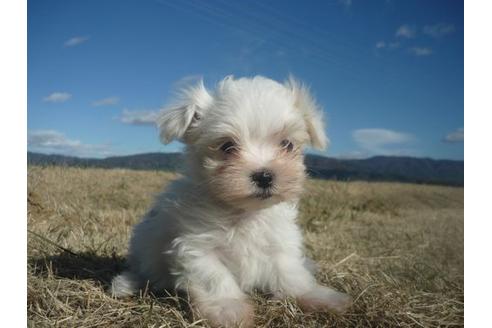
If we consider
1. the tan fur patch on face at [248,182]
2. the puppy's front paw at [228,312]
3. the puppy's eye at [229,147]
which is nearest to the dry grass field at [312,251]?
the puppy's front paw at [228,312]

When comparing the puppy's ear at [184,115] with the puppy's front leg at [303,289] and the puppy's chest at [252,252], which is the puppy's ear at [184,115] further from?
the puppy's front leg at [303,289]

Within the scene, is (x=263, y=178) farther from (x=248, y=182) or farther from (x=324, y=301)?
(x=324, y=301)

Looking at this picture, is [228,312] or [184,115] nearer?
[228,312]

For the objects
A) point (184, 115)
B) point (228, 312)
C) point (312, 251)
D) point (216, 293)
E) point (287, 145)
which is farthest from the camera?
point (312, 251)

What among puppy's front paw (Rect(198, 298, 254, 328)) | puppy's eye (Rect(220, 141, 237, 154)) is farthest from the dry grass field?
puppy's eye (Rect(220, 141, 237, 154))

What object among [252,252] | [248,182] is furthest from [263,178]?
[252,252]

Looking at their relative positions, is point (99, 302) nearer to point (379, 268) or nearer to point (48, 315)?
point (48, 315)

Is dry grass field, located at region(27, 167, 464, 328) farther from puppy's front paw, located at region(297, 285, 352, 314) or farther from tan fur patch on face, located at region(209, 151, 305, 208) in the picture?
tan fur patch on face, located at region(209, 151, 305, 208)
